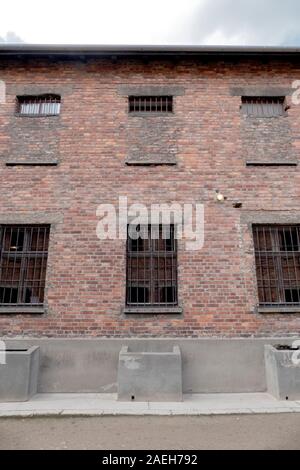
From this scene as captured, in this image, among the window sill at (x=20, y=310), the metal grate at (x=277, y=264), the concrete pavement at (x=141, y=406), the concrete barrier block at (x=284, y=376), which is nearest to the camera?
the concrete pavement at (x=141, y=406)

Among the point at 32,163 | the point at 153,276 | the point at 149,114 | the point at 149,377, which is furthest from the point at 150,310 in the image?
the point at 149,114

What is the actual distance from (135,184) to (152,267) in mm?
2024

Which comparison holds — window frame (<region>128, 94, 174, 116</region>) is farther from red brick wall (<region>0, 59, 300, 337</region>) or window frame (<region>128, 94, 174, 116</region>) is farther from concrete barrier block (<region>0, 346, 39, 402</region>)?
concrete barrier block (<region>0, 346, 39, 402</region>)

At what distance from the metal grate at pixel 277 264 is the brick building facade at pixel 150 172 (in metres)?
0.07

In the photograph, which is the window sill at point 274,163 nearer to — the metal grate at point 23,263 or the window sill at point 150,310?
the window sill at point 150,310

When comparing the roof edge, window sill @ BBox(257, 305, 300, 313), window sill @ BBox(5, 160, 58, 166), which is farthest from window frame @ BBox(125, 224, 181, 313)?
the roof edge

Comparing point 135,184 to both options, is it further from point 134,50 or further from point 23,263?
point 134,50

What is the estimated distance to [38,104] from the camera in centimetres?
811

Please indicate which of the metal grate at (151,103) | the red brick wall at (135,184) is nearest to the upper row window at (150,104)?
the metal grate at (151,103)

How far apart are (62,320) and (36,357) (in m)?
0.86

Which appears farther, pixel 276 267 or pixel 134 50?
pixel 134 50

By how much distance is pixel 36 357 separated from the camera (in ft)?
20.3

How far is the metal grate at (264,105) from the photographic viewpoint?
316 inches
